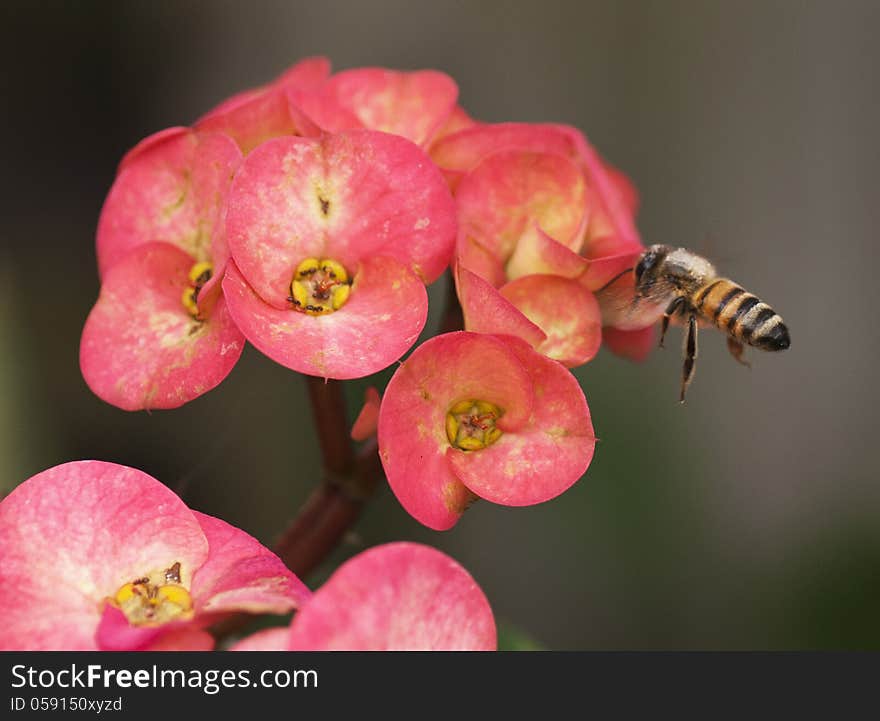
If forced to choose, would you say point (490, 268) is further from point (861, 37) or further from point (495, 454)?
point (861, 37)

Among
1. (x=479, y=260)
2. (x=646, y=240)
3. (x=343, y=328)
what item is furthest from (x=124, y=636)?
(x=646, y=240)

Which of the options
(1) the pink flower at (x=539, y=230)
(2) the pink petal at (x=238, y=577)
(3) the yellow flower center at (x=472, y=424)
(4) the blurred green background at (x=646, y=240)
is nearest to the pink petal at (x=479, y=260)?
(1) the pink flower at (x=539, y=230)

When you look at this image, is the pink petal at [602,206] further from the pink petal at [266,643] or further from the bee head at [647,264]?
the pink petal at [266,643]

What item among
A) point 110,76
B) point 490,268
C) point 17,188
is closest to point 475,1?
point 110,76

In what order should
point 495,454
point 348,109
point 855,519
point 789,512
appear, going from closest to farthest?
point 495,454
point 348,109
point 855,519
point 789,512

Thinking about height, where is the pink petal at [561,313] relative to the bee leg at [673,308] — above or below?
above

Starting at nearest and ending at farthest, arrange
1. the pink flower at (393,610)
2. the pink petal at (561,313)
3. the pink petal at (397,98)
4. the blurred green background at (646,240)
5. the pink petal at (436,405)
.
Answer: the pink flower at (393,610) < the pink petal at (436,405) < the pink petal at (561,313) < the pink petal at (397,98) < the blurred green background at (646,240)
